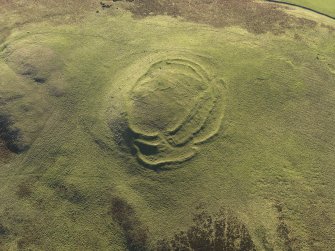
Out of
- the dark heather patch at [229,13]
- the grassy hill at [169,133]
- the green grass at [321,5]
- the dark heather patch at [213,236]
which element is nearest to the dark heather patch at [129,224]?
the grassy hill at [169,133]

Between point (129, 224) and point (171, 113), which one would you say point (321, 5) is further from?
point (129, 224)

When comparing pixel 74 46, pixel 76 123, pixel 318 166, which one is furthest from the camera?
pixel 74 46

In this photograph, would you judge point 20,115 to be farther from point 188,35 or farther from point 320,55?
point 320,55

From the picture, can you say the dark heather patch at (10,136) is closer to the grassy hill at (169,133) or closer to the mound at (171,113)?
the grassy hill at (169,133)

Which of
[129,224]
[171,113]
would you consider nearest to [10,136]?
[129,224]

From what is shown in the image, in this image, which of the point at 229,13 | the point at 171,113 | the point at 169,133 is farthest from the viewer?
the point at 229,13

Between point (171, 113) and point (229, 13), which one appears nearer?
point (171, 113)

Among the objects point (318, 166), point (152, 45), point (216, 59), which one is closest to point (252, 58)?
point (216, 59)
